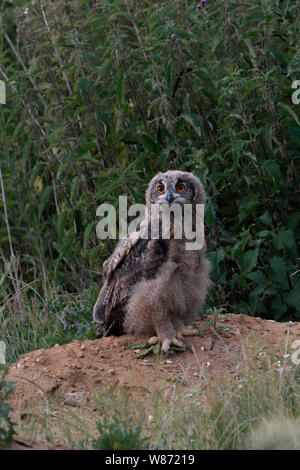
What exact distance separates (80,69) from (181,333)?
101 inches

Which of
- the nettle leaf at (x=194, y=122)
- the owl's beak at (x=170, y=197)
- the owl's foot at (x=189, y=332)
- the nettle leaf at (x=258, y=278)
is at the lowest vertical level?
the owl's foot at (x=189, y=332)

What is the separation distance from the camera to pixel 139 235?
15.6 ft

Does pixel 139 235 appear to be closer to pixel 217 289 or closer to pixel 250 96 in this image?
pixel 217 289

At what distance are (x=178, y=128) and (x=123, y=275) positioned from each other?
1594mm

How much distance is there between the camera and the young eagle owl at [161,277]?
4.62 meters

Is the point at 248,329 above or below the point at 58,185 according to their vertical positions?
below

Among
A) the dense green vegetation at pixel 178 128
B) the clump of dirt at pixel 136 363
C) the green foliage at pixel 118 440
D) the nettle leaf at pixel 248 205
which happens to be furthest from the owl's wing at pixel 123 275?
the green foliage at pixel 118 440

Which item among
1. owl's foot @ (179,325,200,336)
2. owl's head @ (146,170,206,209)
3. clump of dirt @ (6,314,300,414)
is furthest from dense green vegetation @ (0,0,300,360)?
owl's foot @ (179,325,200,336)

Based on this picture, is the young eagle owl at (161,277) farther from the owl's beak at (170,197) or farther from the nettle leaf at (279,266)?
the nettle leaf at (279,266)

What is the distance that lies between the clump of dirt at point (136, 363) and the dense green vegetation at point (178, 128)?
0.71 metres

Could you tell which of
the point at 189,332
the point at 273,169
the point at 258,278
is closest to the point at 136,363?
the point at 189,332

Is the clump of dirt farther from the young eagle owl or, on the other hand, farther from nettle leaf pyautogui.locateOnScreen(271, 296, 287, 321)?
nettle leaf pyautogui.locateOnScreen(271, 296, 287, 321)

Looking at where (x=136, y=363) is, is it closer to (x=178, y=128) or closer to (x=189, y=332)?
(x=189, y=332)
